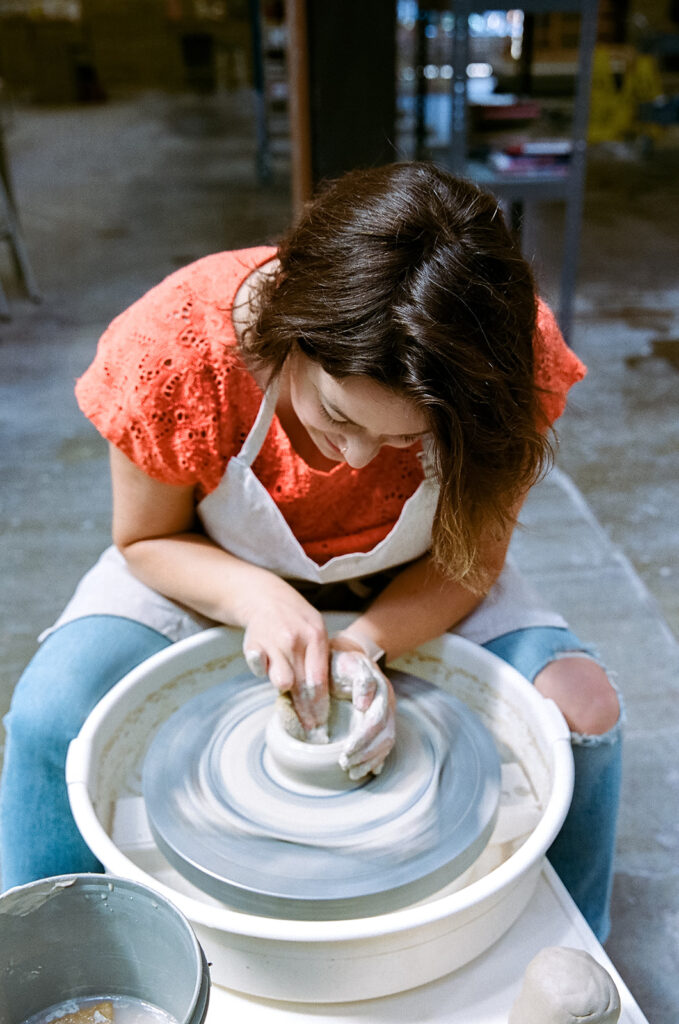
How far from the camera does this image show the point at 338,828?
1.07 meters

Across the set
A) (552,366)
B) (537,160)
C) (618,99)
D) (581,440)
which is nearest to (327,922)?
(552,366)

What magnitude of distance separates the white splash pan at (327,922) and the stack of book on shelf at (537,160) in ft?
8.30

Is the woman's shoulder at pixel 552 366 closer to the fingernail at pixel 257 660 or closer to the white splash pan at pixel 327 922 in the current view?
the white splash pan at pixel 327 922

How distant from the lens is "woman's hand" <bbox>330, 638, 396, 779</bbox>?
1087mm

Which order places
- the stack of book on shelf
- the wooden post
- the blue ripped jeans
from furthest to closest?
the stack of book on shelf → the wooden post → the blue ripped jeans

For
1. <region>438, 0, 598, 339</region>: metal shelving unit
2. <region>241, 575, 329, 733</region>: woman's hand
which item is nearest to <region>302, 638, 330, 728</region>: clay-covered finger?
<region>241, 575, 329, 733</region>: woman's hand

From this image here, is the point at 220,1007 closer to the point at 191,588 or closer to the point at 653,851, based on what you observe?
the point at 191,588

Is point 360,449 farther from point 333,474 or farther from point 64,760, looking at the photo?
point 64,760

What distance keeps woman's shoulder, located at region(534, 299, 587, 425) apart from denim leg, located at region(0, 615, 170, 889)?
26.5 inches

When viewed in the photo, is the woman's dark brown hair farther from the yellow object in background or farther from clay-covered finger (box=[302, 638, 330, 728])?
the yellow object in background

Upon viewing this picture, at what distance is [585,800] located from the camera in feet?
4.09

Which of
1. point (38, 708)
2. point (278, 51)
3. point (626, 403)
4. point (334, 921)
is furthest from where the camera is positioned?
point (278, 51)

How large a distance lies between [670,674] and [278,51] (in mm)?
7348

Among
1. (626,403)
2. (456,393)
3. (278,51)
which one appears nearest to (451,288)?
(456,393)
